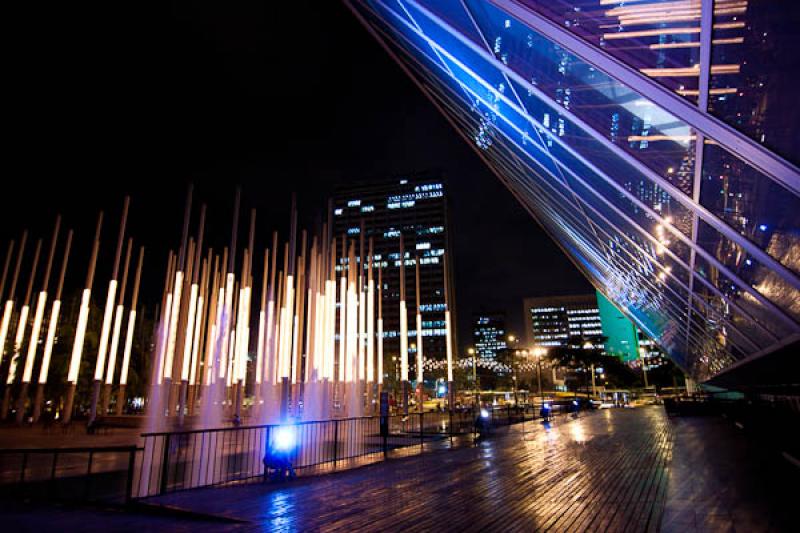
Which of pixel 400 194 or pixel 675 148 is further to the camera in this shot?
pixel 400 194

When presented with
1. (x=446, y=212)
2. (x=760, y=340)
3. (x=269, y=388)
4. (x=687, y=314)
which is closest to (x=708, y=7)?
(x=760, y=340)

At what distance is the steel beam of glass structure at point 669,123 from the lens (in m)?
4.12

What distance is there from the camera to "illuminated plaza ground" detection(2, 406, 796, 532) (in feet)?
20.5

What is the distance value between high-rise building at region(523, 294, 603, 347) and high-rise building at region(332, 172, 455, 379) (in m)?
61.3

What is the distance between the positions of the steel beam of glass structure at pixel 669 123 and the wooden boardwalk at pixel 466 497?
13.1 feet

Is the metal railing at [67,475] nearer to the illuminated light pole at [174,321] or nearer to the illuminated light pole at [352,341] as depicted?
the illuminated light pole at [174,321]

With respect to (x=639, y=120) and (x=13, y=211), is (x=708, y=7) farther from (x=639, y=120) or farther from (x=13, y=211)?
(x=13, y=211)

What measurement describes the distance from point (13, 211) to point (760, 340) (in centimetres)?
4229

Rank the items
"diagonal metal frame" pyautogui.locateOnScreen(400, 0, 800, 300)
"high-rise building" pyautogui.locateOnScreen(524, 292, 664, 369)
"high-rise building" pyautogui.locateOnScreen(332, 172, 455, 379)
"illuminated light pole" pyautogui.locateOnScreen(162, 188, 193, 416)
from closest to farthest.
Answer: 1. "diagonal metal frame" pyautogui.locateOnScreen(400, 0, 800, 300)
2. "illuminated light pole" pyautogui.locateOnScreen(162, 188, 193, 416)
3. "high-rise building" pyautogui.locateOnScreen(332, 172, 455, 379)
4. "high-rise building" pyautogui.locateOnScreen(524, 292, 664, 369)

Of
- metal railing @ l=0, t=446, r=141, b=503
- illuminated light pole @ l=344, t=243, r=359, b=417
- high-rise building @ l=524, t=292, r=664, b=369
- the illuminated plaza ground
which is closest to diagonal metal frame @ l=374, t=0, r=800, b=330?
the illuminated plaza ground

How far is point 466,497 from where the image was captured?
781 cm

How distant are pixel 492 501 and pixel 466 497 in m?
0.52

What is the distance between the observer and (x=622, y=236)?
11.8 metres

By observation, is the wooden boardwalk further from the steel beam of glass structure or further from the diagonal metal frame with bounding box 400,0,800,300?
the steel beam of glass structure
